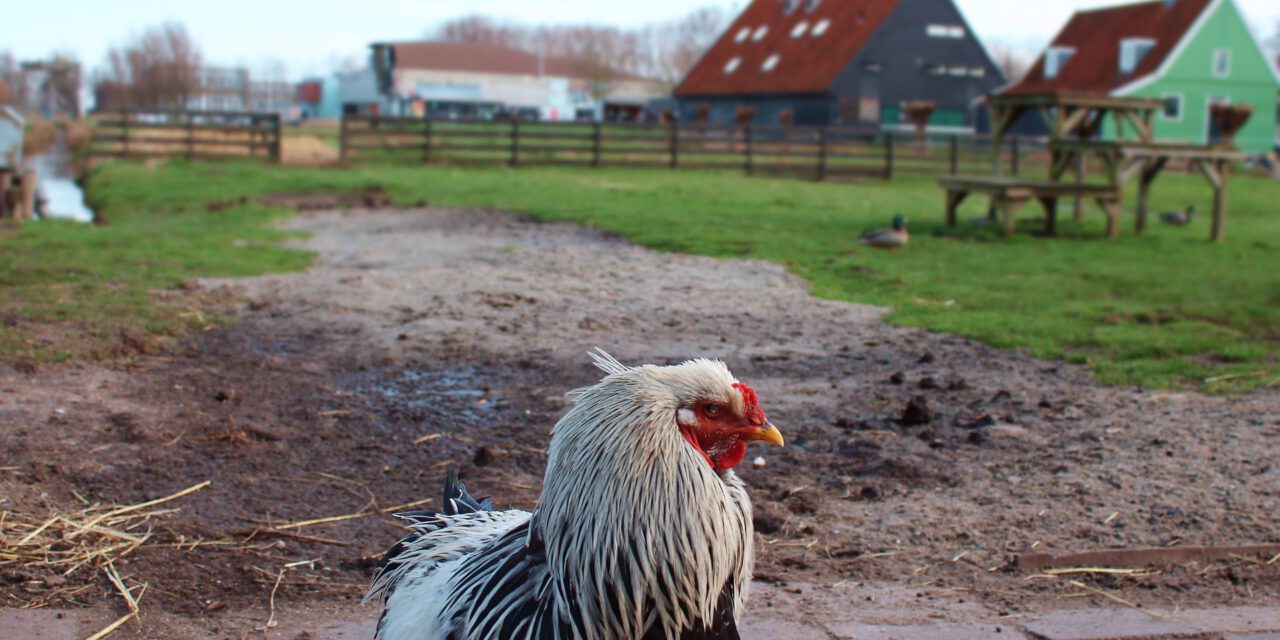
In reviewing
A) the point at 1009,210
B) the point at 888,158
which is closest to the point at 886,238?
the point at 1009,210

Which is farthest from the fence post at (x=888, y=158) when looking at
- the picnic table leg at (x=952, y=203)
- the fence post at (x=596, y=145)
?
the picnic table leg at (x=952, y=203)

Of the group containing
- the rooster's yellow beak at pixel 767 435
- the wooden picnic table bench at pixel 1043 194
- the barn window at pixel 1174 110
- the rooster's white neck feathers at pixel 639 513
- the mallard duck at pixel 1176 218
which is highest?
the barn window at pixel 1174 110

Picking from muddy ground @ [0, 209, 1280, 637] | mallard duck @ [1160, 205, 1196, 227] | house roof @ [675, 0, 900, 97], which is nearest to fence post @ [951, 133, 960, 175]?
Answer: mallard duck @ [1160, 205, 1196, 227]

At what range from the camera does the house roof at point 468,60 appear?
297 feet

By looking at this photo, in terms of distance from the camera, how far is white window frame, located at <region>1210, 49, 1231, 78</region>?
150 ft

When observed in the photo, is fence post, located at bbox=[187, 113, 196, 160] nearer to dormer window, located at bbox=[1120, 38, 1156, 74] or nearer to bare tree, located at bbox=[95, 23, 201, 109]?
bare tree, located at bbox=[95, 23, 201, 109]

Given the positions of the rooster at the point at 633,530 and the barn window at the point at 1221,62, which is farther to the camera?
the barn window at the point at 1221,62

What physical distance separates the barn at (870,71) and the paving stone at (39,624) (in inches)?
1780

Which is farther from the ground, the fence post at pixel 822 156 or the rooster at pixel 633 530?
the fence post at pixel 822 156

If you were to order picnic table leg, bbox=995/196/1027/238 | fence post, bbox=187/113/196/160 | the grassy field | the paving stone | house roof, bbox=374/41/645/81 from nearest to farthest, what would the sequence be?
the paving stone
the grassy field
picnic table leg, bbox=995/196/1027/238
fence post, bbox=187/113/196/160
house roof, bbox=374/41/645/81

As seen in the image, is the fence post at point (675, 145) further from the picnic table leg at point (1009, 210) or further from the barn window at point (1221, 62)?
the barn window at point (1221, 62)

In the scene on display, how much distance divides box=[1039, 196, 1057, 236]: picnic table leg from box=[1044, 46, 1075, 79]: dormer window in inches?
1478

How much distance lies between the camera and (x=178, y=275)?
10.3 m

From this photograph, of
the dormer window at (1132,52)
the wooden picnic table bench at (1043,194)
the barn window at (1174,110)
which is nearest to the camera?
the wooden picnic table bench at (1043,194)
